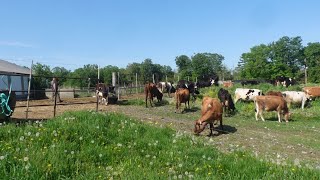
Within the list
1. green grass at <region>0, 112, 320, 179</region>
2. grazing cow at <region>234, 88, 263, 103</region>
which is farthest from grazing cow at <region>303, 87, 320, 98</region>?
green grass at <region>0, 112, 320, 179</region>

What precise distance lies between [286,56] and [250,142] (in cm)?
9448

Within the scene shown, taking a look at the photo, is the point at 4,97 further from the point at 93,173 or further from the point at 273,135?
the point at 273,135

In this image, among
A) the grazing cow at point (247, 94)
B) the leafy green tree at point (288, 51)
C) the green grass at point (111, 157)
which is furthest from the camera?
the leafy green tree at point (288, 51)

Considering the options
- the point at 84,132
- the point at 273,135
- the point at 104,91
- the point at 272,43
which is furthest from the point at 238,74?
the point at 84,132

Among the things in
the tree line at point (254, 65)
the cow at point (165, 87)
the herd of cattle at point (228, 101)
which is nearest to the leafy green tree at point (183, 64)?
the tree line at point (254, 65)

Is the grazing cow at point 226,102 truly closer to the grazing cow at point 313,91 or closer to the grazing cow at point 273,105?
the grazing cow at point 273,105

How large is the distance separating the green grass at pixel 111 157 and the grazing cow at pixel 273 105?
11785mm

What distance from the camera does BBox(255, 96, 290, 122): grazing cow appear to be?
803 inches

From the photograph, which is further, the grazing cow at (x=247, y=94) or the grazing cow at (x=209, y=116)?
the grazing cow at (x=247, y=94)

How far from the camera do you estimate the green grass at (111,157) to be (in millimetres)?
6215

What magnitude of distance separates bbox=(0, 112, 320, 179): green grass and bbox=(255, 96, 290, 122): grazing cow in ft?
38.7

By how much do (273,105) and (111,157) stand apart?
14.9 meters

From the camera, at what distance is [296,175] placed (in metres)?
6.31

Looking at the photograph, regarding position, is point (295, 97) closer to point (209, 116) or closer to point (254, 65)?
point (209, 116)
